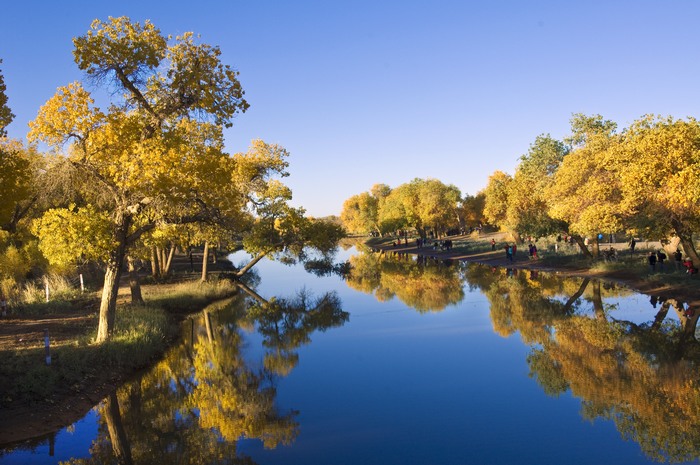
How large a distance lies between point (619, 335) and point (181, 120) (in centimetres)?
1650

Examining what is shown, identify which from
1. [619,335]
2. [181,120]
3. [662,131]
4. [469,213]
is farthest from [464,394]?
[469,213]

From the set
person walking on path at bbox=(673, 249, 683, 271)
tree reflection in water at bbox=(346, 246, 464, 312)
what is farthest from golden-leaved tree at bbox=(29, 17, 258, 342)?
person walking on path at bbox=(673, 249, 683, 271)

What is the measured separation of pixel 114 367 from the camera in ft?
47.2

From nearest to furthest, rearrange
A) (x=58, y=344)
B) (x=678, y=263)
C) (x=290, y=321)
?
(x=58, y=344), (x=290, y=321), (x=678, y=263)

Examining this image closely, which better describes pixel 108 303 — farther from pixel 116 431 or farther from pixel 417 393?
pixel 417 393

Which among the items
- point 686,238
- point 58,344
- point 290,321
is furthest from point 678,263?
point 58,344

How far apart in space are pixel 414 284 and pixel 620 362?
71.0 feet

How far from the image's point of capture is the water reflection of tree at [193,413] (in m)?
9.80

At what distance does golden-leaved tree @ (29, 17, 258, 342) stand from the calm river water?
478cm

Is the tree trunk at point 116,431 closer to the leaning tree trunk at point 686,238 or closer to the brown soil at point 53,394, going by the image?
the brown soil at point 53,394

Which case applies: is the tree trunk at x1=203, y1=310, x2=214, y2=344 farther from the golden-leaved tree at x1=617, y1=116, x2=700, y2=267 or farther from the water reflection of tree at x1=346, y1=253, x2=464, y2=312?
the golden-leaved tree at x1=617, y1=116, x2=700, y2=267

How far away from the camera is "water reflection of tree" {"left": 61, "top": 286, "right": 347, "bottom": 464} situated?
9805 mm

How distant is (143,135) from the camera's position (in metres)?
14.3

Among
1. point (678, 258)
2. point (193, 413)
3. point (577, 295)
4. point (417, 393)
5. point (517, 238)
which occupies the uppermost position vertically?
point (517, 238)
